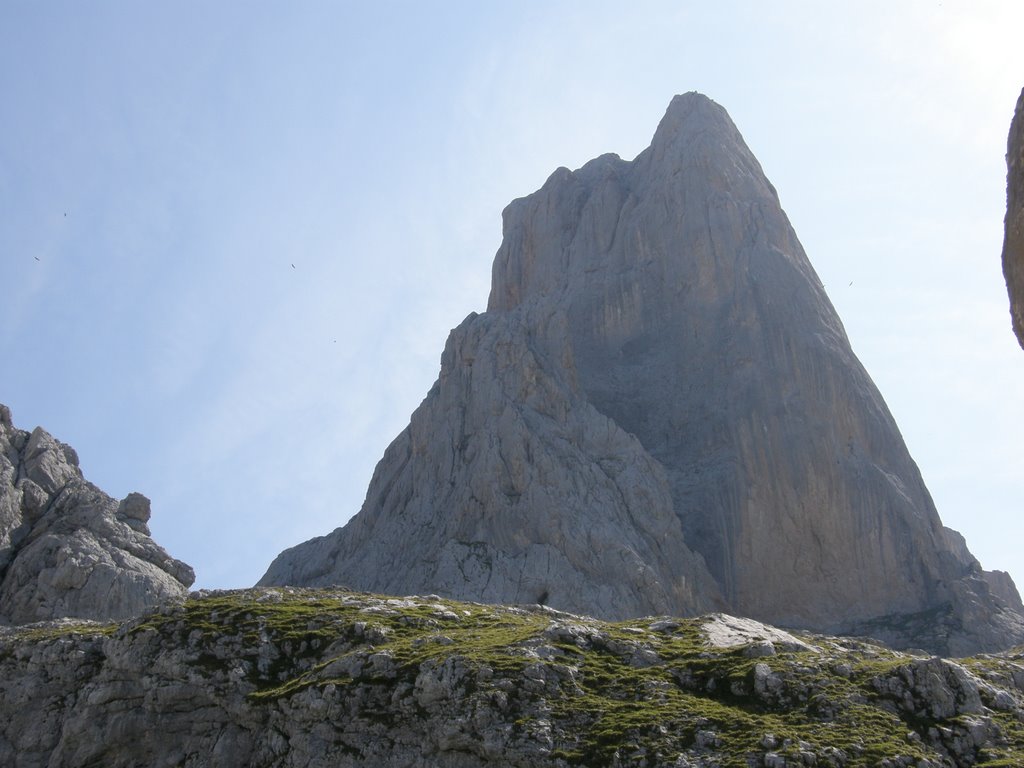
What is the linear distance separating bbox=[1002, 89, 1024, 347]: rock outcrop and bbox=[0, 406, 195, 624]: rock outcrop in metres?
45.8

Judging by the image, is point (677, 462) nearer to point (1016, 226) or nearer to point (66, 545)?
point (66, 545)

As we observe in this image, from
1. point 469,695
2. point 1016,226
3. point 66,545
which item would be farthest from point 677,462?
point 1016,226

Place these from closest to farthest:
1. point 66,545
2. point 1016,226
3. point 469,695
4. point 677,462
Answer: point 1016,226 → point 469,695 → point 66,545 → point 677,462

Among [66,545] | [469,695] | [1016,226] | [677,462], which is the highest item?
[677,462]

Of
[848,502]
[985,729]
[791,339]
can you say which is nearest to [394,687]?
[985,729]

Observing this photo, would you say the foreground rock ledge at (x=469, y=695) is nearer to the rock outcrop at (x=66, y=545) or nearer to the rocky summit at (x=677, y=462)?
the rock outcrop at (x=66, y=545)

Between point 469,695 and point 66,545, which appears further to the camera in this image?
point 66,545

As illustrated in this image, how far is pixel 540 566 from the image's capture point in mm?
78812

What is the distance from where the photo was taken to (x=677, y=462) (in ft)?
316

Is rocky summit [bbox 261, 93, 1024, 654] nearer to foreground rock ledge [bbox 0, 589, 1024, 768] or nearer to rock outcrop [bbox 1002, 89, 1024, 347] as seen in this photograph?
foreground rock ledge [bbox 0, 589, 1024, 768]

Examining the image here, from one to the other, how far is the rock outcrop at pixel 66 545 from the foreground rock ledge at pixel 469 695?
54.6 feet

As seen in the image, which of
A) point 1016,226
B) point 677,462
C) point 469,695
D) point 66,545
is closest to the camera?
point 1016,226

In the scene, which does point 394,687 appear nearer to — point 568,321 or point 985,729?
point 985,729

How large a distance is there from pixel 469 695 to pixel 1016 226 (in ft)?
65.2
